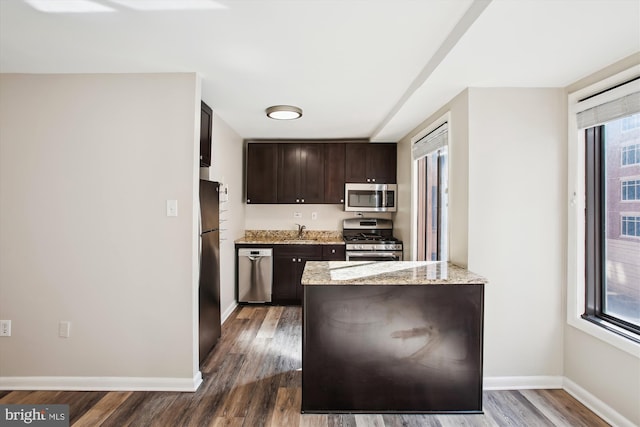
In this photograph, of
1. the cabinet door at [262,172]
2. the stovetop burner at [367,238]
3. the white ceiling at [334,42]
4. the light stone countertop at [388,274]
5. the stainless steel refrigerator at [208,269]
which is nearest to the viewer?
the white ceiling at [334,42]

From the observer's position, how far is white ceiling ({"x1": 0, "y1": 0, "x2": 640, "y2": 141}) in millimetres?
1575

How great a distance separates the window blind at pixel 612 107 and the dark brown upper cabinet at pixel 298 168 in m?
3.01

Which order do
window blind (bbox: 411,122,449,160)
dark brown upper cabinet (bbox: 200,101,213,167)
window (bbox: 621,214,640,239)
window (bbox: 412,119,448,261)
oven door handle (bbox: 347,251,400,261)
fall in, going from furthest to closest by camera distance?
1. oven door handle (bbox: 347,251,400,261)
2. window (bbox: 412,119,448,261)
3. dark brown upper cabinet (bbox: 200,101,213,167)
4. window blind (bbox: 411,122,449,160)
5. window (bbox: 621,214,640,239)

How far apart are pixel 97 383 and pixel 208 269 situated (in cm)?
108

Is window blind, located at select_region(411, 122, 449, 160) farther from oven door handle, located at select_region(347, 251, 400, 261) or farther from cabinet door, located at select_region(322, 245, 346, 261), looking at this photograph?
cabinet door, located at select_region(322, 245, 346, 261)

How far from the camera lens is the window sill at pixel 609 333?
1867 millimetres

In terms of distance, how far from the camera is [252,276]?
4.34 m

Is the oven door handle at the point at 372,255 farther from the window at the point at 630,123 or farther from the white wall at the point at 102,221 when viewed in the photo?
the window at the point at 630,123

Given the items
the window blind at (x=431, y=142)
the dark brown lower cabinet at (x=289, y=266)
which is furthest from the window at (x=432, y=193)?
the dark brown lower cabinet at (x=289, y=266)

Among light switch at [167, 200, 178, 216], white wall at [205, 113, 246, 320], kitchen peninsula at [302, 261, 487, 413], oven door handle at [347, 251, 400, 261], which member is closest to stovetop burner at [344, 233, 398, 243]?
oven door handle at [347, 251, 400, 261]

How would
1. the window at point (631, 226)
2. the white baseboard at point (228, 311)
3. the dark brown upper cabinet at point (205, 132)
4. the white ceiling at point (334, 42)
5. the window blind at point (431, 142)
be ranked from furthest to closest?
the white baseboard at point (228, 311), the dark brown upper cabinet at point (205, 132), the window blind at point (431, 142), the window at point (631, 226), the white ceiling at point (334, 42)

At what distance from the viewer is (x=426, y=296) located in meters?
2.09

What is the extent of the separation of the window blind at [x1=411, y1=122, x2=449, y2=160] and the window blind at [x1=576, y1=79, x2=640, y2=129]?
0.88 m

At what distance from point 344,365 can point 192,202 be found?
150 cm
